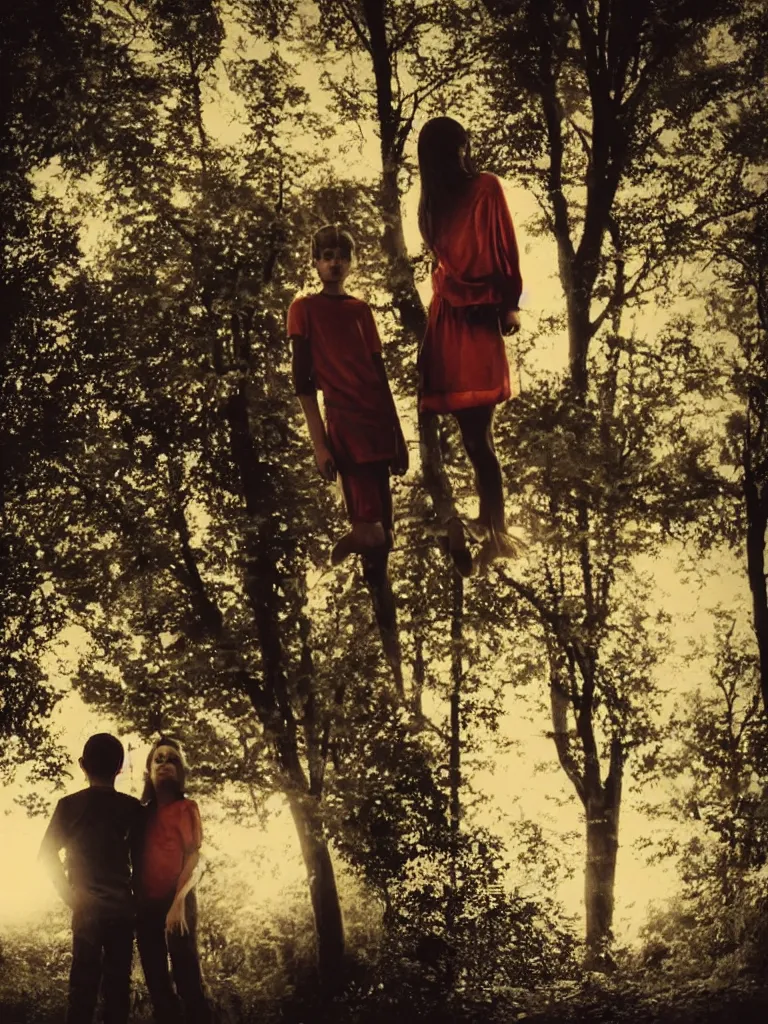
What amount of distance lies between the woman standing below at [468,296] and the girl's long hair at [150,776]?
1.82 meters

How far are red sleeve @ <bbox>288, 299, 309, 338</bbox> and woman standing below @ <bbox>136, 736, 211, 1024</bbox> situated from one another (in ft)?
7.58

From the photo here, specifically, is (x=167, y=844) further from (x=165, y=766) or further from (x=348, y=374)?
(x=348, y=374)

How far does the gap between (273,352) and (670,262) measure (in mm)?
3082

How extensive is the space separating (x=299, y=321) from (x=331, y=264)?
35 cm

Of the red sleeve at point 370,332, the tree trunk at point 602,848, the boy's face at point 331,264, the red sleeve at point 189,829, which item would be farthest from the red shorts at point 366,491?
the tree trunk at point 602,848

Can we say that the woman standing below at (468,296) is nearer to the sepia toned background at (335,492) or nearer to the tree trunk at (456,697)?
the sepia toned background at (335,492)

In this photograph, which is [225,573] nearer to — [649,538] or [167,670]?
[167,670]

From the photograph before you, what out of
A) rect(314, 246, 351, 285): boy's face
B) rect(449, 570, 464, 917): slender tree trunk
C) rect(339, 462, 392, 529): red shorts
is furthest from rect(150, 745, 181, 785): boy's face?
rect(314, 246, 351, 285): boy's face

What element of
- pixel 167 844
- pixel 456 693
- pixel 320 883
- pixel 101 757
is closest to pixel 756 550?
pixel 456 693

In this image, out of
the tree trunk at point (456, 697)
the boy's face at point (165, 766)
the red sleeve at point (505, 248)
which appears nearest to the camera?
the red sleeve at point (505, 248)

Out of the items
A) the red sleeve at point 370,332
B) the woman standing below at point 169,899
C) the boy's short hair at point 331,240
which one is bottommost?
the woman standing below at point 169,899

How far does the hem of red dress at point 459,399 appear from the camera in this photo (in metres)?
5.28

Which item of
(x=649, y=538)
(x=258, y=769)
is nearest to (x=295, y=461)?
(x=258, y=769)

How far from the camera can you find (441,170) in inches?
207
